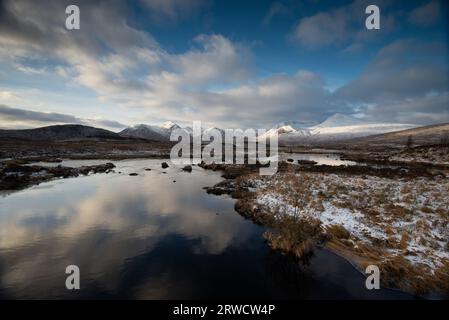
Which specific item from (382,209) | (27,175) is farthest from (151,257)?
(27,175)

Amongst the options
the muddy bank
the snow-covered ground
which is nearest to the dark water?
the snow-covered ground

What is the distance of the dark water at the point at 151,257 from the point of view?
10.7m

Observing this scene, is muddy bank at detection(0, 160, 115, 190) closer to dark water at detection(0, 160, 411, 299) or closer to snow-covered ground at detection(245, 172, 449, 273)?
dark water at detection(0, 160, 411, 299)

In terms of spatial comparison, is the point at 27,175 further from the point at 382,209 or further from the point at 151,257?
the point at 382,209

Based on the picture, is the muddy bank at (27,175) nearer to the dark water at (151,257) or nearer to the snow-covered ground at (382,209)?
the dark water at (151,257)

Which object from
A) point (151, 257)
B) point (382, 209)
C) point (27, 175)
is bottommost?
point (151, 257)

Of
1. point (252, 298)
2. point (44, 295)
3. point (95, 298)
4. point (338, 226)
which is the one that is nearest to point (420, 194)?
point (338, 226)

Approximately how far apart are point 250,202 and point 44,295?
15.9 meters

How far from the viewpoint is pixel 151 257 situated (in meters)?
13.4

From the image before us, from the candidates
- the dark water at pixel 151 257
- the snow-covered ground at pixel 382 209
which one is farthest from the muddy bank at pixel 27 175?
the snow-covered ground at pixel 382 209

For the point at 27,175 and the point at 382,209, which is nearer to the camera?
the point at 382,209

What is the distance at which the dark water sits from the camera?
10.7 metres
